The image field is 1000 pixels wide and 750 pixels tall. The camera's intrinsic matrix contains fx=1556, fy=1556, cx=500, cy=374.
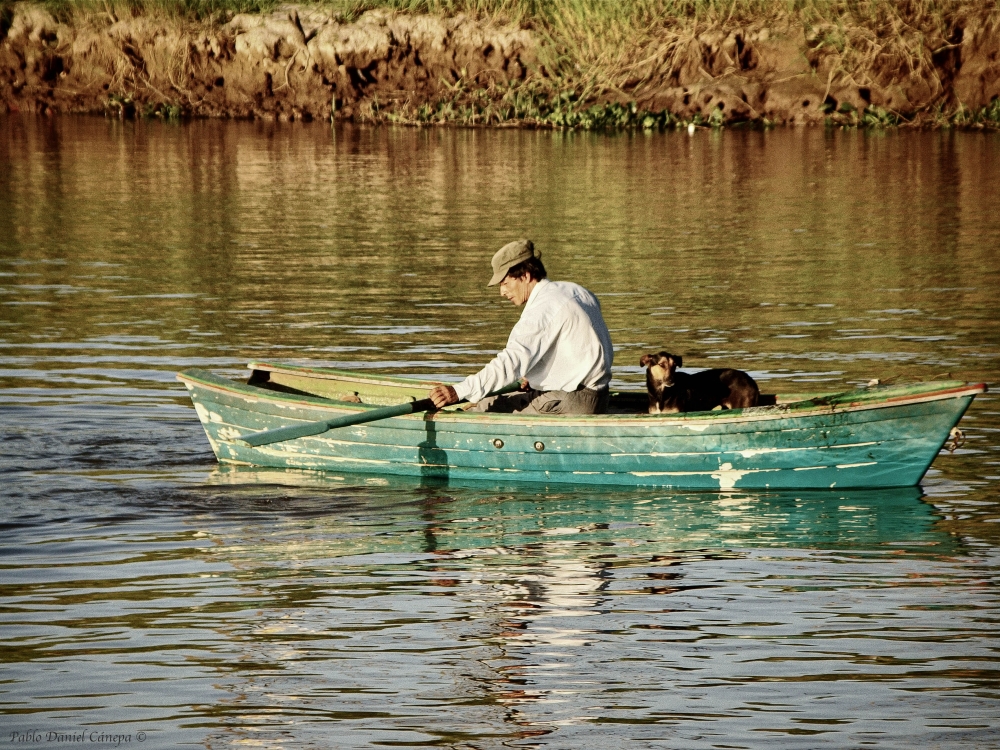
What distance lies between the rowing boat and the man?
0.27m

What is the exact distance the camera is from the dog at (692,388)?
10180 mm

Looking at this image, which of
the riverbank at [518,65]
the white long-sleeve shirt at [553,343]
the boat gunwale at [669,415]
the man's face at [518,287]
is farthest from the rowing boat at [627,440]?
the riverbank at [518,65]

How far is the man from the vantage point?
1010 centimetres

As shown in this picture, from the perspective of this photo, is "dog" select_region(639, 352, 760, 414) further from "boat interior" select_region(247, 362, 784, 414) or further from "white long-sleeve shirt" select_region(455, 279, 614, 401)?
"boat interior" select_region(247, 362, 784, 414)

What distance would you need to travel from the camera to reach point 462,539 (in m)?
9.38

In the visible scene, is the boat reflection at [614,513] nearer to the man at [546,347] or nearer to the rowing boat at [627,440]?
the rowing boat at [627,440]

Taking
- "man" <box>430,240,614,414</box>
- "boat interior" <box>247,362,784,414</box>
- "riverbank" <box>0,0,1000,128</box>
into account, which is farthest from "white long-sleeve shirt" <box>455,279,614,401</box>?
"riverbank" <box>0,0,1000,128</box>

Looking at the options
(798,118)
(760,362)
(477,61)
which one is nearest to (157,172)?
(477,61)

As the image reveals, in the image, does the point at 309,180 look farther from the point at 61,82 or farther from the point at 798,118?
the point at 61,82

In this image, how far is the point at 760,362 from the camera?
46.8 ft

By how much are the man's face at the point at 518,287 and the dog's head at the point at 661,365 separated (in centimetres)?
89

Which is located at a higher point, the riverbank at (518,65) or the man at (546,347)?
the riverbank at (518,65)

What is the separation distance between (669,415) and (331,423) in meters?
2.32

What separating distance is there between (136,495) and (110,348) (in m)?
5.18
